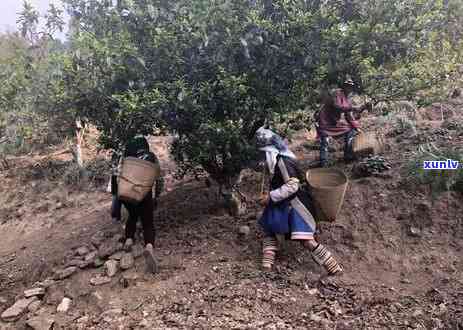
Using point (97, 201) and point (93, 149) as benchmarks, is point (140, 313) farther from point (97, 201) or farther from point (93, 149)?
point (93, 149)

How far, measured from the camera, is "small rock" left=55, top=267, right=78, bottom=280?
4.55m

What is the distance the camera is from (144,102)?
158 inches

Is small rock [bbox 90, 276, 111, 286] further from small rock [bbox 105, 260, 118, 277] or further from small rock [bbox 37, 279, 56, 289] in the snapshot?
small rock [bbox 37, 279, 56, 289]

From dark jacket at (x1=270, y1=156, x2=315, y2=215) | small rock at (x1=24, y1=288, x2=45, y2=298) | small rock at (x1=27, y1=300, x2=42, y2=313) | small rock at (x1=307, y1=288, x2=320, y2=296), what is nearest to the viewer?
small rock at (x1=307, y1=288, x2=320, y2=296)

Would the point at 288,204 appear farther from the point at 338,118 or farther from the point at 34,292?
the point at 34,292

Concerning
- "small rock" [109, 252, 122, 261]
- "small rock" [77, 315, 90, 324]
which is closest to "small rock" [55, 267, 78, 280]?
"small rock" [109, 252, 122, 261]

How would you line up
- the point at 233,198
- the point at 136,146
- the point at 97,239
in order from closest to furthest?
the point at 136,146, the point at 233,198, the point at 97,239

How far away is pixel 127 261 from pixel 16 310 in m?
1.13

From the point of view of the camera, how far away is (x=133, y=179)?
420cm

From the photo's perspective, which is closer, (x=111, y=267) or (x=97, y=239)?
(x=111, y=267)

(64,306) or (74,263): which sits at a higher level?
(74,263)

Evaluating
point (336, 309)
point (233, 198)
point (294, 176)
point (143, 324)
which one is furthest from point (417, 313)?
point (233, 198)

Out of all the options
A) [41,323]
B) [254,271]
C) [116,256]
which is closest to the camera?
[41,323]

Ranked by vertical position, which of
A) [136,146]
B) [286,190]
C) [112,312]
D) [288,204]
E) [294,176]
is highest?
[136,146]
